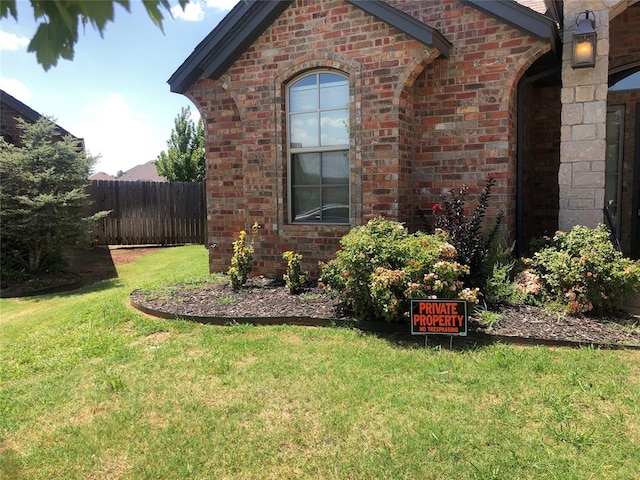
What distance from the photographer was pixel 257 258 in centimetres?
784

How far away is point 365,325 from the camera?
540cm

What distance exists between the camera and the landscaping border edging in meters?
4.71

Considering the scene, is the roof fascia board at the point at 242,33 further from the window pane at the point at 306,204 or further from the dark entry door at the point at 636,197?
the dark entry door at the point at 636,197

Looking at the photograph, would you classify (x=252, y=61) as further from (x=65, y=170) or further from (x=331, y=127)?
(x=65, y=170)

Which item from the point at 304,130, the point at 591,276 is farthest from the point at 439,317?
the point at 304,130

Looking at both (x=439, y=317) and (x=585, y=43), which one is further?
(x=585, y=43)

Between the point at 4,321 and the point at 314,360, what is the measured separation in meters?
5.21

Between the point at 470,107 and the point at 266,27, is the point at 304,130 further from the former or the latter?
the point at 470,107

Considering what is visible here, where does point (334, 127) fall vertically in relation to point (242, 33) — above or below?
below

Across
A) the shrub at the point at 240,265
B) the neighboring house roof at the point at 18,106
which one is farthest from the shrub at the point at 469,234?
the neighboring house roof at the point at 18,106

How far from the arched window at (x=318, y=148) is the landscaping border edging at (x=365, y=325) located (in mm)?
2079

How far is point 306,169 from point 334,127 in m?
0.75

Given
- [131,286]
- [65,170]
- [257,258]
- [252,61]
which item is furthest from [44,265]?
[252,61]

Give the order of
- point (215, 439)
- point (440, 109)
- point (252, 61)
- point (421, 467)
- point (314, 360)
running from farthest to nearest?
point (252, 61), point (440, 109), point (314, 360), point (215, 439), point (421, 467)
